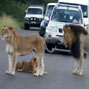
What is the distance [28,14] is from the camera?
45969mm

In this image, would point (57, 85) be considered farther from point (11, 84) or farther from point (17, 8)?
point (17, 8)

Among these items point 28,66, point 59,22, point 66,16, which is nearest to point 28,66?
point 28,66

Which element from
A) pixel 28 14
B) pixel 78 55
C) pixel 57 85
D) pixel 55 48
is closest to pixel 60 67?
pixel 78 55

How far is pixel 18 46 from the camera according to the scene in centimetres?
1450

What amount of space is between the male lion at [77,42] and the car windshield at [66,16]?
6.89m

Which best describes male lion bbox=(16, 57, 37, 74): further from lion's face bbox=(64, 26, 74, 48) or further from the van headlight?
the van headlight

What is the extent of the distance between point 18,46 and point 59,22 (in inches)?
318

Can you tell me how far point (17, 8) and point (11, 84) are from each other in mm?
45682

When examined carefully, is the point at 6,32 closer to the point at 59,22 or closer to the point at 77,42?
the point at 77,42

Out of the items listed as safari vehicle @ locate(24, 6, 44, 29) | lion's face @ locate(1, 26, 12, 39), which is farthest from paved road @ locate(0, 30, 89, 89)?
safari vehicle @ locate(24, 6, 44, 29)

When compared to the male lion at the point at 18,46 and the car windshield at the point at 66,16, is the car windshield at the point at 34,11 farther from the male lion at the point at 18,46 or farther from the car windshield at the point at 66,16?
the male lion at the point at 18,46

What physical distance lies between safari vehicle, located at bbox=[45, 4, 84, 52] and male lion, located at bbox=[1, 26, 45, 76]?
21.6 ft

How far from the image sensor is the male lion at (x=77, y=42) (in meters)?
15.3

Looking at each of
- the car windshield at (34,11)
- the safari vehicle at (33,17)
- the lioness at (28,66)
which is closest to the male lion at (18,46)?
the lioness at (28,66)
